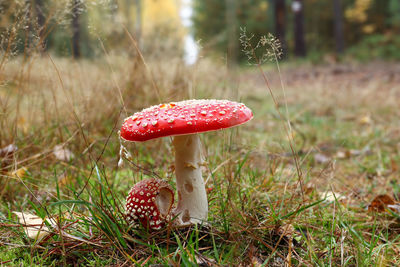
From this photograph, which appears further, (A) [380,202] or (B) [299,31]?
(B) [299,31]

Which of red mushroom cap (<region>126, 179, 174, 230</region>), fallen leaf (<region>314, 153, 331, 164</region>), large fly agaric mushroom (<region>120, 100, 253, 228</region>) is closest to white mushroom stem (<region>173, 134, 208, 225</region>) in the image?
large fly agaric mushroom (<region>120, 100, 253, 228</region>)

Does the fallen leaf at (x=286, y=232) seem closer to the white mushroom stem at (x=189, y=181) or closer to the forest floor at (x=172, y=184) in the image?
the forest floor at (x=172, y=184)

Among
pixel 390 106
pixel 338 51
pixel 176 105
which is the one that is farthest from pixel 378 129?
pixel 338 51

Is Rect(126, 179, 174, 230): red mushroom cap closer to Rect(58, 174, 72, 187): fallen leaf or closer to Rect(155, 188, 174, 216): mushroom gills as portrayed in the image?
Rect(155, 188, 174, 216): mushroom gills

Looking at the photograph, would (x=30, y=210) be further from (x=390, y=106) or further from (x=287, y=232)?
(x=390, y=106)

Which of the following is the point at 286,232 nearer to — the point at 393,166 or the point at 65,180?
the point at 65,180

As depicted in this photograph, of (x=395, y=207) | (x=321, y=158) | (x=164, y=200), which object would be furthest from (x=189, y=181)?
(x=321, y=158)

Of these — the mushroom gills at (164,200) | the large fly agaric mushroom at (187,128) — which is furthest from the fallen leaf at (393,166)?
the mushroom gills at (164,200)
